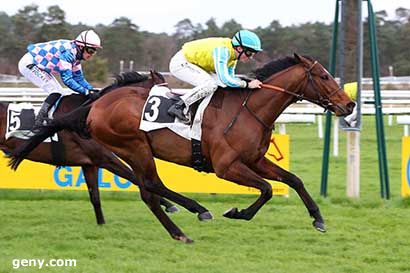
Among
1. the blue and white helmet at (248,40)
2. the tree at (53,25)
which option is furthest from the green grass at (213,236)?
the tree at (53,25)

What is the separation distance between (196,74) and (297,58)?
90 centimetres

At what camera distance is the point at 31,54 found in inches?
302

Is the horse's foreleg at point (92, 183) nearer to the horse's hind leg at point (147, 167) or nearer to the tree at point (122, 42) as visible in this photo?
the horse's hind leg at point (147, 167)

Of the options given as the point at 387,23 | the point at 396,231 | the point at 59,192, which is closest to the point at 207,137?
the point at 396,231

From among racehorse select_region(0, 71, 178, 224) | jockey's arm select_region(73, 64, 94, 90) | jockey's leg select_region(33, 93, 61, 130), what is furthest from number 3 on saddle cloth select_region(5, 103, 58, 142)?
A: jockey's arm select_region(73, 64, 94, 90)

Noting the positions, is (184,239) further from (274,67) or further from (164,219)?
(274,67)

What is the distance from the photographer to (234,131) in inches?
255

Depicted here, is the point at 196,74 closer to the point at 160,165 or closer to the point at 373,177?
the point at 160,165

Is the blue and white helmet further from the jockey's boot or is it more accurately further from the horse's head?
the jockey's boot

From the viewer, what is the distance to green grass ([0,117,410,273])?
18.5 feet

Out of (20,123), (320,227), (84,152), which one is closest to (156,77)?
(84,152)

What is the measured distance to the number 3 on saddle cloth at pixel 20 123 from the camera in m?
7.68

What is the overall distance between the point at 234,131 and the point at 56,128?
1761mm

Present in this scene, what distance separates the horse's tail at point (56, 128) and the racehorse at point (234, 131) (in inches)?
6.2
